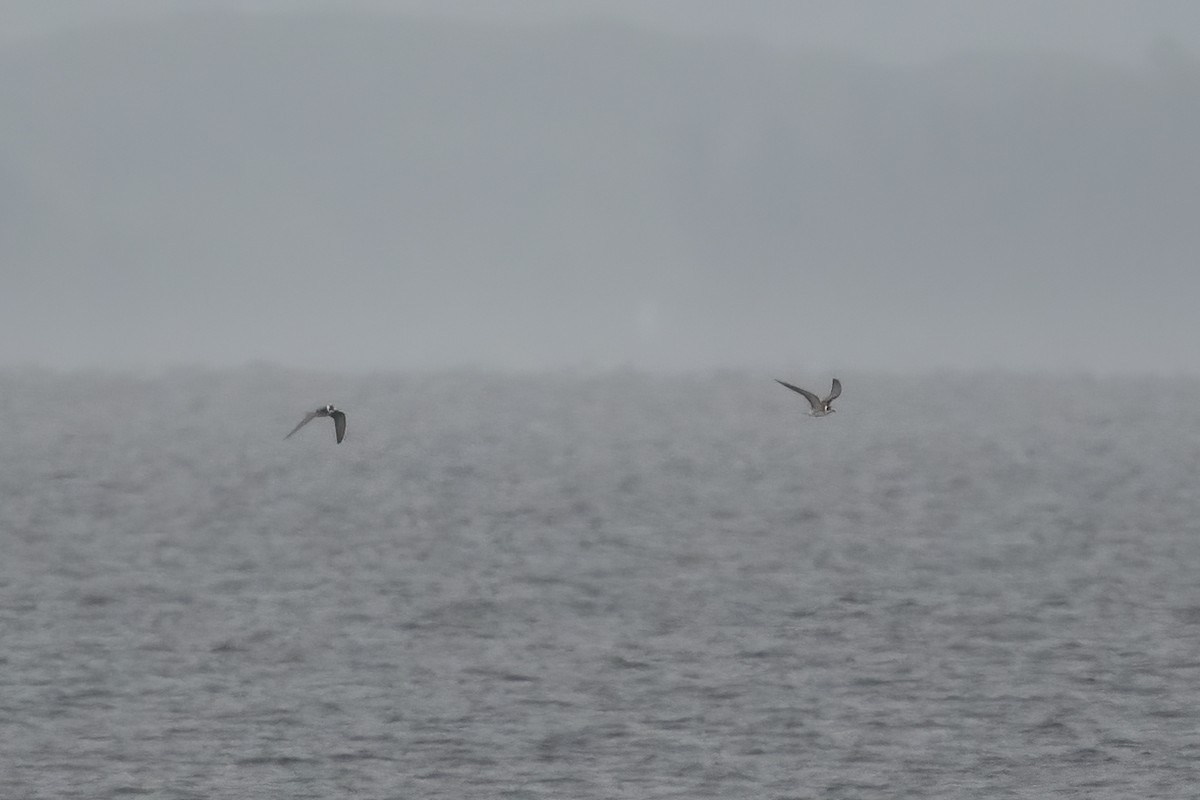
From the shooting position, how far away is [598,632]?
42.6 meters

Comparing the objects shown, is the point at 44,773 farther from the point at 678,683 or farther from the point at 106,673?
the point at 678,683

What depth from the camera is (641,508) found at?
73.8 m

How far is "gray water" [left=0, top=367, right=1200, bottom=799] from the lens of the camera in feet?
104

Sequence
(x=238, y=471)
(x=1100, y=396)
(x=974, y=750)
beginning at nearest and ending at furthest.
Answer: (x=974, y=750)
(x=238, y=471)
(x=1100, y=396)

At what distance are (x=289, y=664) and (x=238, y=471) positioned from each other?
189 feet

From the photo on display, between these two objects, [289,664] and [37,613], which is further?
[37,613]

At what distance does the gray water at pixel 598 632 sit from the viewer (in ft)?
104

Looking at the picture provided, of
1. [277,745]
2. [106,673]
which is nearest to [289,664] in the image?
[106,673]

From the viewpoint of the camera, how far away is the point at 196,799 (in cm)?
2988

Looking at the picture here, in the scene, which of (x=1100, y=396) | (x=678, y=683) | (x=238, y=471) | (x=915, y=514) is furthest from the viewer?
(x=1100, y=396)

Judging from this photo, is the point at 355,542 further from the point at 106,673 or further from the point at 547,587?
the point at 106,673

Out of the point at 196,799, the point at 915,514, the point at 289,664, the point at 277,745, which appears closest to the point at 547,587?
the point at 289,664

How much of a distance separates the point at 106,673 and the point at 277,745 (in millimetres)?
6253

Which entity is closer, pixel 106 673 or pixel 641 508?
pixel 106 673
